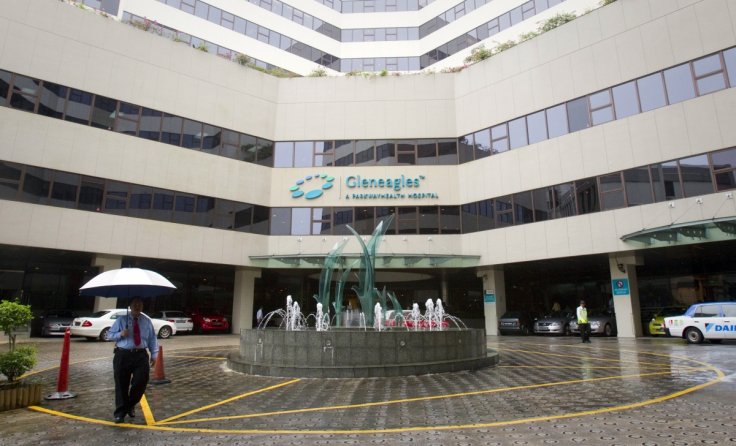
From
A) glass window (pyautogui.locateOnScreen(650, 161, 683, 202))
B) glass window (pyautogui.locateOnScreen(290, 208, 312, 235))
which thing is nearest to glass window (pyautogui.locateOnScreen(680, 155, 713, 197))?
glass window (pyautogui.locateOnScreen(650, 161, 683, 202))

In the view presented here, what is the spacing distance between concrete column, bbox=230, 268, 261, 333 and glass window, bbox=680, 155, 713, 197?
23385mm

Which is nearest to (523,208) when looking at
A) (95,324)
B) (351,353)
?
(351,353)

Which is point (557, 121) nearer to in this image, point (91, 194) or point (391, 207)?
point (391, 207)

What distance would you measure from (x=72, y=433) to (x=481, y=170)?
24.4 meters

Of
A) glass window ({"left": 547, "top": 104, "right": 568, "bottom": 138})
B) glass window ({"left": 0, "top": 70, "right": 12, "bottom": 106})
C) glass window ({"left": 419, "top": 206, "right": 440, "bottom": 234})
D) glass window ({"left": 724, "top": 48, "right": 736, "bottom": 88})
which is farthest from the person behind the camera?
glass window ({"left": 419, "top": 206, "right": 440, "bottom": 234})

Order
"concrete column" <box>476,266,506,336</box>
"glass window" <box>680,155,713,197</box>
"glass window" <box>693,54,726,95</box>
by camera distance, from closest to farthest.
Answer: "glass window" <box>680,155,713,197</box> → "glass window" <box>693,54,726,95</box> → "concrete column" <box>476,266,506,336</box>

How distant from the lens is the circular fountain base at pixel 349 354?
10.5m

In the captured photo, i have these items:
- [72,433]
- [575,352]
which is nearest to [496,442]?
[72,433]

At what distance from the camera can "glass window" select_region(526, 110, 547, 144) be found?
24672 mm

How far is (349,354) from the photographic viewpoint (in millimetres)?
10680

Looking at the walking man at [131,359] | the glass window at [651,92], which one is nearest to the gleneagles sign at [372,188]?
the glass window at [651,92]

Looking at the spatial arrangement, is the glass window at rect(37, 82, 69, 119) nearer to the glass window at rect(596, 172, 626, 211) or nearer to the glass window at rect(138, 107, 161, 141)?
the glass window at rect(138, 107, 161, 141)

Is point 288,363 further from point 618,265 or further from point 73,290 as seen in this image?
point 73,290

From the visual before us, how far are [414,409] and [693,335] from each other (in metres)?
16.8
